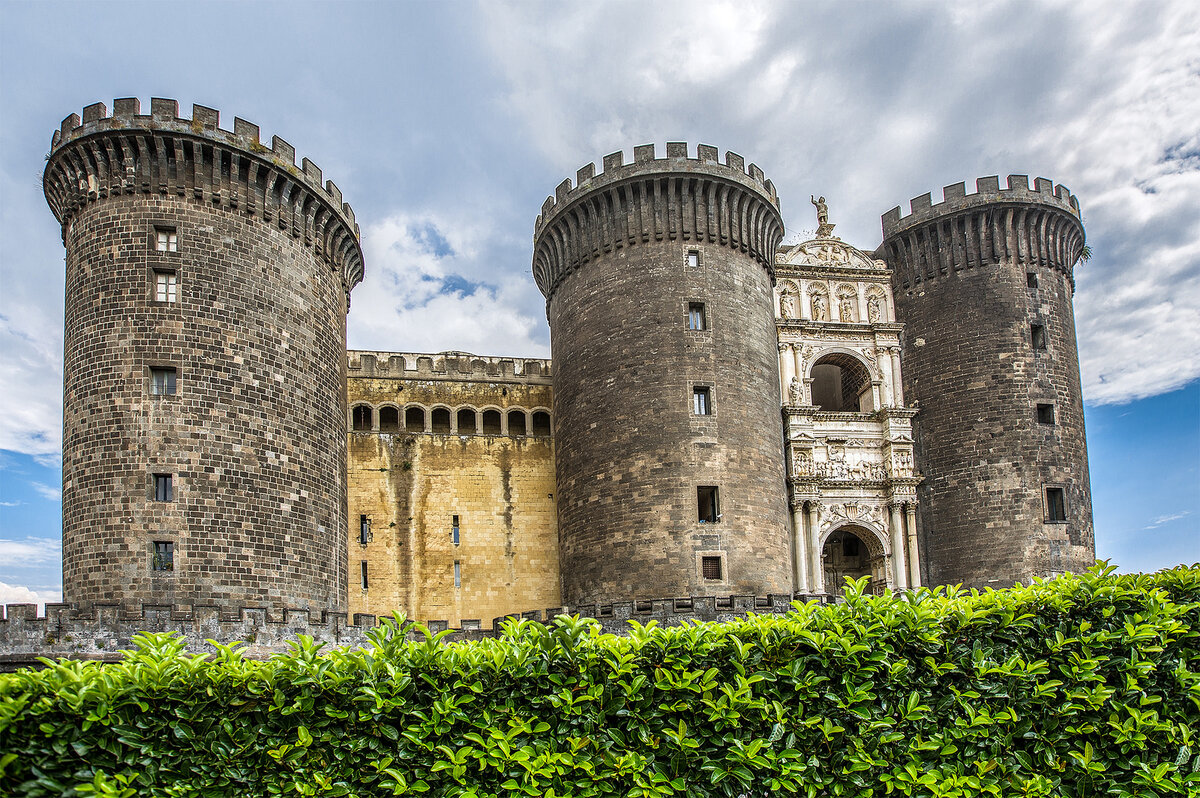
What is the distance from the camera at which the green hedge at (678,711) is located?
9.24 m

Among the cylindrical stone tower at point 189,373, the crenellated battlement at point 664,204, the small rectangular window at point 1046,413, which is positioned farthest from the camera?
the small rectangular window at point 1046,413

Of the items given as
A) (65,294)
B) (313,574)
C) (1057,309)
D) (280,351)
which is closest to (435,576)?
(313,574)

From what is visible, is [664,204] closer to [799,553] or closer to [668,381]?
[668,381]

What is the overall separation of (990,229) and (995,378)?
523cm

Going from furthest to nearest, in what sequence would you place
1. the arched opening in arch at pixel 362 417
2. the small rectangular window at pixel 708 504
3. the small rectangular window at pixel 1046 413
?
the arched opening in arch at pixel 362 417 → the small rectangular window at pixel 1046 413 → the small rectangular window at pixel 708 504

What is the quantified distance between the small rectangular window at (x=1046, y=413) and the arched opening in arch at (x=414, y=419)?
20.2 metres

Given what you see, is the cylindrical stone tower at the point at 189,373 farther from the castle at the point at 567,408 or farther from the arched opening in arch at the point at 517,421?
the arched opening in arch at the point at 517,421

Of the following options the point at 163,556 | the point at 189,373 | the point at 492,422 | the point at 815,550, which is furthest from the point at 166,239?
the point at 815,550

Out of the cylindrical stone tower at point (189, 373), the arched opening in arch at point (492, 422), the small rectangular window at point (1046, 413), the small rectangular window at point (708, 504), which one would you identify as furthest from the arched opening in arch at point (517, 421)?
the small rectangular window at point (1046, 413)

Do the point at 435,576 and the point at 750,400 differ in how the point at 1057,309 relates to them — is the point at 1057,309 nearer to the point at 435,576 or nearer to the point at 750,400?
the point at 750,400

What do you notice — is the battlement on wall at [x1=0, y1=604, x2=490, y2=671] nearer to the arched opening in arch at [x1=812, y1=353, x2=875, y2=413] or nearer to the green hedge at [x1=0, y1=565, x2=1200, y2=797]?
the green hedge at [x1=0, y1=565, x2=1200, y2=797]

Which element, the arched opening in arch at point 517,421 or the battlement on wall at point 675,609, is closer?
the battlement on wall at point 675,609

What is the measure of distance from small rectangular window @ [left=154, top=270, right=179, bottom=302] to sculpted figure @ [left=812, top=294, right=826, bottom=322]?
20246 millimetres

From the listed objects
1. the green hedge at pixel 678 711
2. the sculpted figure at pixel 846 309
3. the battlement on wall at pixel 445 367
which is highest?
the sculpted figure at pixel 846 309
